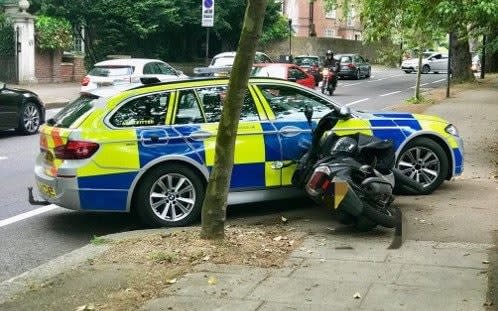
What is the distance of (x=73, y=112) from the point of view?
7719 millimetres

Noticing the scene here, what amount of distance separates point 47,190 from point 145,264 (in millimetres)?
2067

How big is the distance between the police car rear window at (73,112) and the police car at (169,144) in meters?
0.02

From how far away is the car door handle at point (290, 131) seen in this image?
781cm

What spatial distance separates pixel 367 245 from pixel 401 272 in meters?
0.88

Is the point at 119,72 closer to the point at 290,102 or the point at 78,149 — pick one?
the point at 290,102

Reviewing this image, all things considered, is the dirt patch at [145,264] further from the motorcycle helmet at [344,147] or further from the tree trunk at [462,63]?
the tree trunk at [462,63]

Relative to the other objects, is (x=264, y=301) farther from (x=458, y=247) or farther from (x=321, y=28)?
(x=321, y=28)

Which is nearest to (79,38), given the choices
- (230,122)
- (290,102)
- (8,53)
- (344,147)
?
(8,53)

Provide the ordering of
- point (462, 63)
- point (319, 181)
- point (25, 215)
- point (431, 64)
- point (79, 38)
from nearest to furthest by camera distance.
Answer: point (319, 181) → point (25, 215) → point (462, 63) → point (79, 38) → point (431, 64)

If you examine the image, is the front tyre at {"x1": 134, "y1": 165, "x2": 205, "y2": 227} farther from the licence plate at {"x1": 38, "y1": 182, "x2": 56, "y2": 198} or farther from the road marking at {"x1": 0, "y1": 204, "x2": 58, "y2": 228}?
the road marking at {"x1": 0, "y1": 204, "x2": 58, "y2": 228}

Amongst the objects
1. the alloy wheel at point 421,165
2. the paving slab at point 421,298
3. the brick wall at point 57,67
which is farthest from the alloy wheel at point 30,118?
the brick wall at point 57,67

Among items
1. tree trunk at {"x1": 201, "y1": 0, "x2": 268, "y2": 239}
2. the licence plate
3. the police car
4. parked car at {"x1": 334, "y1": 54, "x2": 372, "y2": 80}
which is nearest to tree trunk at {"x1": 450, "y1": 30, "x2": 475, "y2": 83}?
parked car at {"x1": 334, "y1": 54, "x2": 372, "y2": 80}

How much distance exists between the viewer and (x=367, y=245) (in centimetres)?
633

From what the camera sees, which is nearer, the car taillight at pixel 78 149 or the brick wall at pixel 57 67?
the car taillight at pixel 78 149
